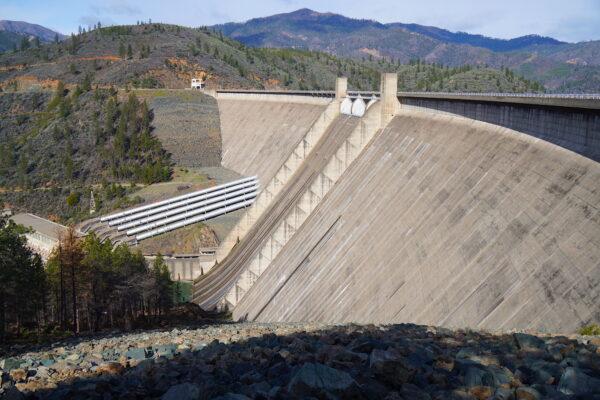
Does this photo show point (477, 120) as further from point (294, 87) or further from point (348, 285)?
point (294, 87)

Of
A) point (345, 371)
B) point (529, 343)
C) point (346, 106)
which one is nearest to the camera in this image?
point (345, 371)

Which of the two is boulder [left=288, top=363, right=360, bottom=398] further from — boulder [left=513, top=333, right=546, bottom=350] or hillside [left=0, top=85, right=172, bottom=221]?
hillside [left=0, top=85, right=172, bottom=221]

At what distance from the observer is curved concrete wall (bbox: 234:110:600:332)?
48.7ft

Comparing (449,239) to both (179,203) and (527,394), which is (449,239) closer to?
(527,394)

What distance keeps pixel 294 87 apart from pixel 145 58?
26878 millimetres

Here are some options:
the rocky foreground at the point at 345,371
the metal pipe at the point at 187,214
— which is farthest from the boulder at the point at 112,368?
the metal pipe at the point at 187,214

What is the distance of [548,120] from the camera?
64.3ft

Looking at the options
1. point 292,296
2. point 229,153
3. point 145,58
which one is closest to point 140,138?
point 229,153

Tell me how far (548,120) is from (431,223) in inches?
197

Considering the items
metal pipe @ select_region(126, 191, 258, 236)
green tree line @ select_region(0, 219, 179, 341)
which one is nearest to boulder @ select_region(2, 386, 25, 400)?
green tree line @ select_region(0, 219, 179, 341)

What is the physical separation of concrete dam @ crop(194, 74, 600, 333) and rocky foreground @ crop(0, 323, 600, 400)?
4.72 metres

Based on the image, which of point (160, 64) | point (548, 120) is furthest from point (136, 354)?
point (160, 64)

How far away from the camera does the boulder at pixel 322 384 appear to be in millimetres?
6945

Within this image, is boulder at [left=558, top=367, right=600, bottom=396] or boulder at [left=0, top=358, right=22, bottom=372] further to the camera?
boulder at [left=0, top=358, right=22, bottom=372]
